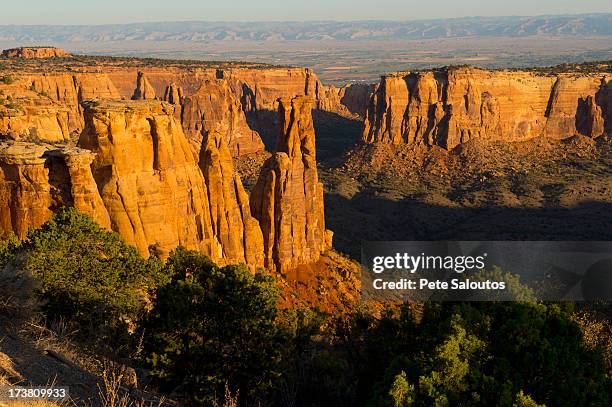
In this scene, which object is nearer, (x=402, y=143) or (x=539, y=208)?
(x=539, y=208)

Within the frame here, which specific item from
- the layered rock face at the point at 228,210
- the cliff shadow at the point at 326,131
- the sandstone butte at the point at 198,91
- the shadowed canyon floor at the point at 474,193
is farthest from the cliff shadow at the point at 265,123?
the layered rock face at the point at 228,210

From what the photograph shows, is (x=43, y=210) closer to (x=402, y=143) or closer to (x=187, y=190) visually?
(x=187, y=190)

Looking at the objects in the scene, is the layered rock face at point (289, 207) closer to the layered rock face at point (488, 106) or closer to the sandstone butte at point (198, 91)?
the sandstone butte at point (198, 91)

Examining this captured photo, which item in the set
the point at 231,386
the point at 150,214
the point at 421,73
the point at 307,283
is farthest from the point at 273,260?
the point at 421,73

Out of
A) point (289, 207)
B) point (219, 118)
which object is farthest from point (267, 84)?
point (289, 207)

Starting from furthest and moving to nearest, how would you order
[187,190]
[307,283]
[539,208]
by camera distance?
[539,208]
[307,283]
[187,190]

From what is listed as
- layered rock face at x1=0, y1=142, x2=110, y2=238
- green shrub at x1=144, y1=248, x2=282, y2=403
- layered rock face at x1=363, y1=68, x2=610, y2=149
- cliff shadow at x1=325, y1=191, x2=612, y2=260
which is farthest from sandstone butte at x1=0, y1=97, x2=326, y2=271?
layered rock face at x1=363, y1=68, x2=610, y2=149

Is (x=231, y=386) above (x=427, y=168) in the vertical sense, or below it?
above
